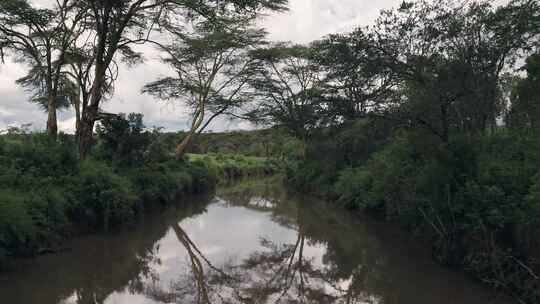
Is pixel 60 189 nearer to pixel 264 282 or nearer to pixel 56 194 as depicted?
pixel 56 194

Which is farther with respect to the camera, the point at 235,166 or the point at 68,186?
the point at 235,166

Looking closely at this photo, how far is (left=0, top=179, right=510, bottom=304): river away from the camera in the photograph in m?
5.18

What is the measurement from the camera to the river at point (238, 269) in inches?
204

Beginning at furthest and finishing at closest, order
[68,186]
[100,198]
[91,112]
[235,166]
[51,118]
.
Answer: [235,166] < [51,118] < [91,112] < [100,198] < [68,186]

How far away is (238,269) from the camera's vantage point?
6.45 m

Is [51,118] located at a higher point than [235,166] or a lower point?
higher

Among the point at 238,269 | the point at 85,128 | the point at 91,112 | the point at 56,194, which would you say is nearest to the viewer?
the point at 238,269

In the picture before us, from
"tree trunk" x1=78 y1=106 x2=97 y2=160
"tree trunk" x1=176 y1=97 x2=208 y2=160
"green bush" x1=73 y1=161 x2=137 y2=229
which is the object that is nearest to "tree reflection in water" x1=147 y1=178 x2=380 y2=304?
"green bush" x1=73 y1=161 x2=137 y2=229

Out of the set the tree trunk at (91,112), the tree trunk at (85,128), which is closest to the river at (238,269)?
the tree trunk at (85,128)

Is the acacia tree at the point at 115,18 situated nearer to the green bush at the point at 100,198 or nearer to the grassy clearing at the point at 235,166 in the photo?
the green bush at the point at 100,198

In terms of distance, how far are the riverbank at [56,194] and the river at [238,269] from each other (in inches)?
12.4

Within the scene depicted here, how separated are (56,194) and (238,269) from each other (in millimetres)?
3481

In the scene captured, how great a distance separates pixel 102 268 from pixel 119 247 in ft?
4.67

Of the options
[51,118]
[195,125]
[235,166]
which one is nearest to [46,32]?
[51,118]
